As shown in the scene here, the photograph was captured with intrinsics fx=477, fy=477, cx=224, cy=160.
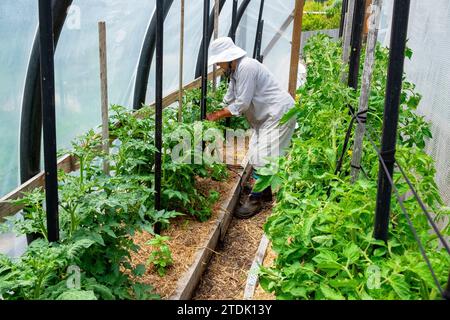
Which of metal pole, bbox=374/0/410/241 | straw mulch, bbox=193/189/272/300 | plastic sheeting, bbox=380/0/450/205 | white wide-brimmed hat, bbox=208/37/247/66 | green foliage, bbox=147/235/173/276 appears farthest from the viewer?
white wide-brimmed hat, bbox=208/37/247/66

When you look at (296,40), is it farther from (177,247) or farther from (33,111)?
(33,111)

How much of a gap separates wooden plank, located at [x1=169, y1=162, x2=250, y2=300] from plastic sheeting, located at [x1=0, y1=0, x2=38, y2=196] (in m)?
1.40

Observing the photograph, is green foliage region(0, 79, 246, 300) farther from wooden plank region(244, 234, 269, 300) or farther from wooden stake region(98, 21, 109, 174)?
wooden plank region(244, 234, 269, 300)

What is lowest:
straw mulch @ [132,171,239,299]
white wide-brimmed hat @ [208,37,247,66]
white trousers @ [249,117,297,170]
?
straw mulch @ [132,171,239,299]

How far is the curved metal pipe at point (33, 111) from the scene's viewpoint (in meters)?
3.21

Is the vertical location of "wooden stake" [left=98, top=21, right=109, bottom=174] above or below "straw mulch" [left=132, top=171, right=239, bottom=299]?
above

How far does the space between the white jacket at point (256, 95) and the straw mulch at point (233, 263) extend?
0.98 m

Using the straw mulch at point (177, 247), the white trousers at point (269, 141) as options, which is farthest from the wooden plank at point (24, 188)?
the white trousers at point (269, 141)

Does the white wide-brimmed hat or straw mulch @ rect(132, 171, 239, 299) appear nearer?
straw mulch @ rect(132, 171, 239, 299)

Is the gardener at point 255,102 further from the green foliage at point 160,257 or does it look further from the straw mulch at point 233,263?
the green foliage at point 160,257

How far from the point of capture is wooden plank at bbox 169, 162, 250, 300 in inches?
120

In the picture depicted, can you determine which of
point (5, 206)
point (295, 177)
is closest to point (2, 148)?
point (5, 206)

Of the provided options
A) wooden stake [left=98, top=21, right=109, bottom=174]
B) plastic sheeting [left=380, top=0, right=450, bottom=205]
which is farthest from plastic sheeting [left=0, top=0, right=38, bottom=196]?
plastic sheeting [left=380, top=0, right=450, bottom=205]
